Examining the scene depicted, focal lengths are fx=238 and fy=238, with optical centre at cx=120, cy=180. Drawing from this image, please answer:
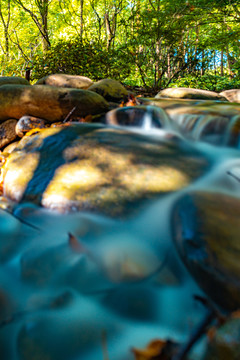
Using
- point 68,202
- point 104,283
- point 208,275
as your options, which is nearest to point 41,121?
point 68,202

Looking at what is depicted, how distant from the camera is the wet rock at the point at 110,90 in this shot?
5.39 metres

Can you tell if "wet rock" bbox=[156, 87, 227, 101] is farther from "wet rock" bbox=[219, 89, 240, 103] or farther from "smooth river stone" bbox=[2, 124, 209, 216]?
"smooth river stone" bbox=[2, 124, 209, 216]

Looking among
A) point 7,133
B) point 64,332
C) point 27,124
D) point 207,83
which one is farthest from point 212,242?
point 207,83

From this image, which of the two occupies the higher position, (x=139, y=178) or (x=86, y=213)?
(x=139, y=178)

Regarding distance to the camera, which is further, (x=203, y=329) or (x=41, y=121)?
(x=41, y=121)

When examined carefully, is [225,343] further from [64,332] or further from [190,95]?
[190,95]

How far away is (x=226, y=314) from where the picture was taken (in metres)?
1.20

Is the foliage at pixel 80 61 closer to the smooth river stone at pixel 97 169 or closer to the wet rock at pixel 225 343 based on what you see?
the smooth river stone at pixel 97 169

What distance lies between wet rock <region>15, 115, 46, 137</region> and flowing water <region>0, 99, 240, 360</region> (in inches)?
A: 78.7

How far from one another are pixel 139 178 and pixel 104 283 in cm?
118

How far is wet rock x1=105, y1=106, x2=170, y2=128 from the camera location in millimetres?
3986

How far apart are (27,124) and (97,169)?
2149 mm

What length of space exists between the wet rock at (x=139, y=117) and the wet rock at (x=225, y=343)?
331cm

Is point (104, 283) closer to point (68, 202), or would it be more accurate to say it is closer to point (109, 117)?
point (68, 202)
